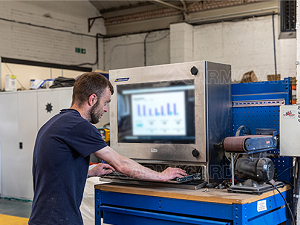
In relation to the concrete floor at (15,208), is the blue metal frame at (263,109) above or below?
above

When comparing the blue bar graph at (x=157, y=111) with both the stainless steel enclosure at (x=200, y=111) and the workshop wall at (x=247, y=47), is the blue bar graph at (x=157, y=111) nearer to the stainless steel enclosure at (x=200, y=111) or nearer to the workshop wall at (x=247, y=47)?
the stainless steel enclosure at (x=200, y=111)

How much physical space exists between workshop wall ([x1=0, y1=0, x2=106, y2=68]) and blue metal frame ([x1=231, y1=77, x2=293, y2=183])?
5.61m

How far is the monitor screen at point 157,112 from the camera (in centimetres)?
205

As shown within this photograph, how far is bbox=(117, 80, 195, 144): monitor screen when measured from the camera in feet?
6.74

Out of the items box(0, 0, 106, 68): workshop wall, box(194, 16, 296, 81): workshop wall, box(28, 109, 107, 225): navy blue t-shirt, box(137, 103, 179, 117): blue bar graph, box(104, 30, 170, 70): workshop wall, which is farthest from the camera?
box(104, 30, 170, 70): workshop wall

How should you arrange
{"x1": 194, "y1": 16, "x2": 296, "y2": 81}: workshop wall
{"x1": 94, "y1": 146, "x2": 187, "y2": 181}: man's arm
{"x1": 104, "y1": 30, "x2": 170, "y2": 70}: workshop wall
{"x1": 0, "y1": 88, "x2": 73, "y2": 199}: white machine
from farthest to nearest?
{"x1": 104, "y1": 30, "x2": 170, "y2": 70}: workshop wall → {"x1": 194, "y1": 16, "x2": 296, "y2": 81}: workshop wall → {"x1": 0, "y1": 88, "x2": 73, "y2": 199}: white machine → {"x1": 94, "y1": 146, "x2": 187, "y2": 181}: man's arm

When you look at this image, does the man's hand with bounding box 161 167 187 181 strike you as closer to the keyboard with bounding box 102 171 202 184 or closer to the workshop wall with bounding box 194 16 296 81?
the keyboard with bounding box 102 171 202 184

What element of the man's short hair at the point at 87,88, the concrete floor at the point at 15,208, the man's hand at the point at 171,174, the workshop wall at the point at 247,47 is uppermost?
the workshop wall at the point at 247,47

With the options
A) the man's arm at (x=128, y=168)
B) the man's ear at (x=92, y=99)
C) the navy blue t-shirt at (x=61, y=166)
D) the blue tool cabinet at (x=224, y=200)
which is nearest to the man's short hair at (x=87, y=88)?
the man's ear at (x=92, y=99)

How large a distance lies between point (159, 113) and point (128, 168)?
0.51m

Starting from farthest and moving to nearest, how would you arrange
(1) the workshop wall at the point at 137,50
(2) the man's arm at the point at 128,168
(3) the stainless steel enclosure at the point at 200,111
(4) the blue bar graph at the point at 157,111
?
(1) the workshop wall at the point at 137,50
(4) the blue bar graph at the point at 157,111
(3) the stainless steel enclosure at the point at 200,111
(2) the man's arm at the point at 128,168

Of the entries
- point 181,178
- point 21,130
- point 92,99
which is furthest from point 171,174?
point 21,130

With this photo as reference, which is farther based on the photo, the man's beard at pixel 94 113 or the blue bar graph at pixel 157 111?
the blue bar graph at pixel 157 111

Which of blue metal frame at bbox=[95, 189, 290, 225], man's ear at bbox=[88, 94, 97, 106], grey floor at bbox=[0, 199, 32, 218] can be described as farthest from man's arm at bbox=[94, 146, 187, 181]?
grey floor at bbox=[0, 199, 32, 218]
